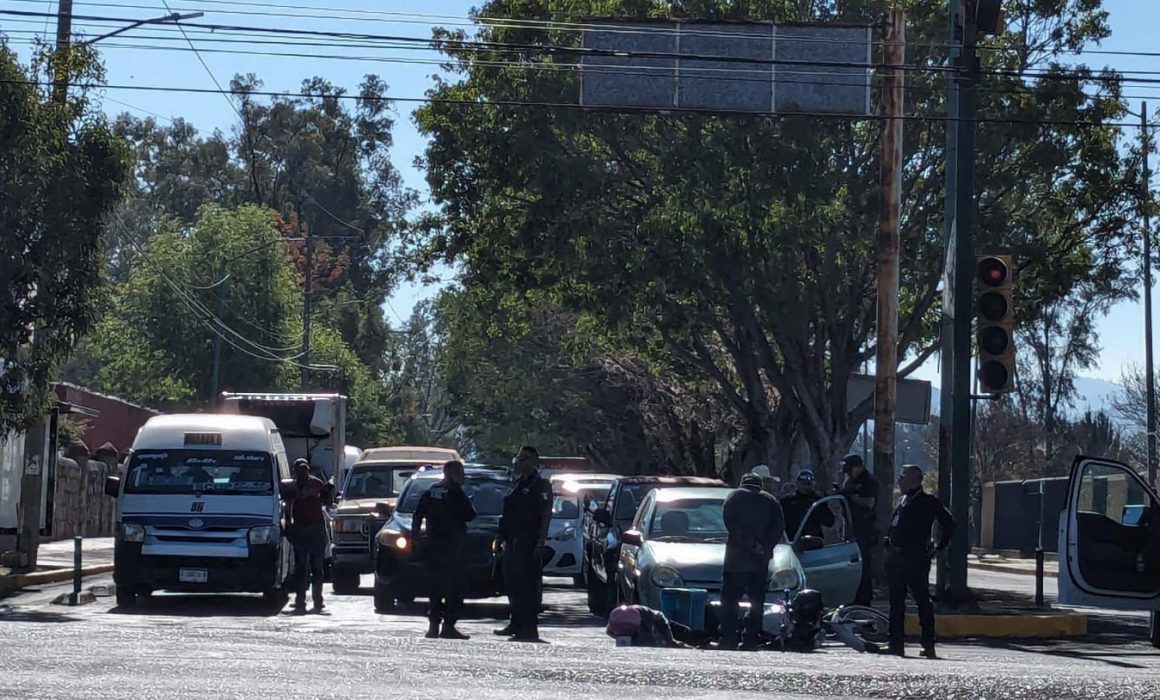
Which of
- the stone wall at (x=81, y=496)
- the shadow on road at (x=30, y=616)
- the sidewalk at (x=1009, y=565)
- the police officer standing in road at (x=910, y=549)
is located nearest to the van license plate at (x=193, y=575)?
the shadow on road at (x=30, y=616)

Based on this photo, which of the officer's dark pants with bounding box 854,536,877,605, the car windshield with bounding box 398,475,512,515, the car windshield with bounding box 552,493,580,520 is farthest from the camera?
the car windshield with bounding box 552,493,580,520

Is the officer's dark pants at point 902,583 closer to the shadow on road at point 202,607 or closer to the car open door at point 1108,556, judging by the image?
the car open door at point 1108,556

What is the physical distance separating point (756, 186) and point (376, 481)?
737 centimetres

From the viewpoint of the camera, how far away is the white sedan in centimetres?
1623

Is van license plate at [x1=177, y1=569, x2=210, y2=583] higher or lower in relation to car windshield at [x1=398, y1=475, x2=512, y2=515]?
lower

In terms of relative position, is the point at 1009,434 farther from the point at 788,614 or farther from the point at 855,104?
the point at 788,614

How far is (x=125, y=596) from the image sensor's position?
20.3m

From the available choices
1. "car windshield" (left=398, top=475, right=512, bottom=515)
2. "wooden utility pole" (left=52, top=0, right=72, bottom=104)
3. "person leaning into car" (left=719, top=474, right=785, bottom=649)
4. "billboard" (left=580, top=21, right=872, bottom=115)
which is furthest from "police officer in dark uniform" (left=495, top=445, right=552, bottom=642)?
"wooden utility pole" (left=52, top=0, right=72, bottom=104)

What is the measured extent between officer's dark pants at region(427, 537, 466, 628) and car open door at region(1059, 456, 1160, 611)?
5.74 m

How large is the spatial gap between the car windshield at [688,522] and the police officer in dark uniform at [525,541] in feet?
5.12

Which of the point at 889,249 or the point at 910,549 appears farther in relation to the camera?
the point at 889,249

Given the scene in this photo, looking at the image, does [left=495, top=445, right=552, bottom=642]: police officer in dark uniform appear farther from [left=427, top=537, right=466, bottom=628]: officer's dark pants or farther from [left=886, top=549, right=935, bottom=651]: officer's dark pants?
[left=886, top=549, right=935, bottom=651]: officer's dark pants

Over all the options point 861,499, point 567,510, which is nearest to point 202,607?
point 567,510

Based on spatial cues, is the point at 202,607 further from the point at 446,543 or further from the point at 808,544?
the point at 808,544
